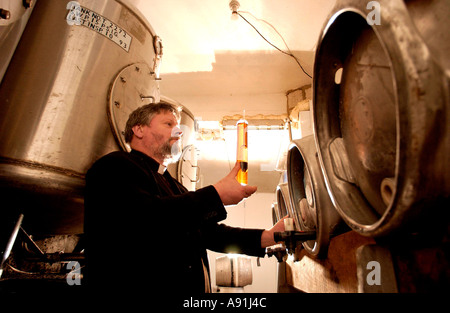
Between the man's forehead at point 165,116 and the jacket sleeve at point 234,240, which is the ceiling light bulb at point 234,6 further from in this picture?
the jacket sleeve at point 234,240

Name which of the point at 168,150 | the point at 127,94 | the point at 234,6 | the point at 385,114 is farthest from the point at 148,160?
the point at 234,6

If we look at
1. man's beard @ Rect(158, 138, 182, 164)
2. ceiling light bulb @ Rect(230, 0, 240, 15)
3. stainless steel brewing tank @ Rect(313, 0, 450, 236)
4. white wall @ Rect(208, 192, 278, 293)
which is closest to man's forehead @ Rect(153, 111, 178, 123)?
man's beard @ Rect(158, 138, 182, 164)

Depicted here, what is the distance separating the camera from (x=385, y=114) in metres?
0.51

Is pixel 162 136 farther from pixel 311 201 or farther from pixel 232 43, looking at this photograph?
pixel 232 43

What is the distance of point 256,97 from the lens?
3.75m

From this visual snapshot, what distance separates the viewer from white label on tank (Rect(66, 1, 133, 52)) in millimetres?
1290

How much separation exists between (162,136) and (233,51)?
2001mm

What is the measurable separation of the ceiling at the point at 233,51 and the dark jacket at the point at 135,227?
60.8 inches

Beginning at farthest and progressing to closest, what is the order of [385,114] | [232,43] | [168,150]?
[232,43]
[168,150]
[385,114]

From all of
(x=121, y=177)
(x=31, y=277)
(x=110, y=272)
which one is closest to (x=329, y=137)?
(x=121, y=177)

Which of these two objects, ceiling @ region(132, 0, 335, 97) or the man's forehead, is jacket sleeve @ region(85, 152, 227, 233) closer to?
the man's forehead

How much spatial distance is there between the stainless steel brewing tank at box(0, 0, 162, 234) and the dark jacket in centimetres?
24
